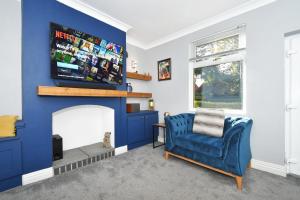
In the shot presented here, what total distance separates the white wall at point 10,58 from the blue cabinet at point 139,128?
78.4 inches

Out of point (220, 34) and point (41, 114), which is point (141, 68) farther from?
point (41, 114)

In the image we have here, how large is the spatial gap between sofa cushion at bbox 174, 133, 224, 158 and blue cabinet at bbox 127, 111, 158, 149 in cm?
112

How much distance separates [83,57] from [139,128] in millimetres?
1988

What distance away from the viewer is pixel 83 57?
241 centimetres

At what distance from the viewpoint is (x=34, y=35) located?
2.02 m

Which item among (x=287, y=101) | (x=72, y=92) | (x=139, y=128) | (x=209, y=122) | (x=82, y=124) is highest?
(x=72, y=92)

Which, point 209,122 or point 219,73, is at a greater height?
point 219,73

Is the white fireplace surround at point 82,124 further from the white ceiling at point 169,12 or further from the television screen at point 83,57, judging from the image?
the white ceiling at point 169,12

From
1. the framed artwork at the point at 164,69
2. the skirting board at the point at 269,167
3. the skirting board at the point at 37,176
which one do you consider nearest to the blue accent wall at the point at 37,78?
the skirting board at the point at 37,176

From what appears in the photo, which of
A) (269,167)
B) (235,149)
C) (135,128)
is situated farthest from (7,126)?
(269,167)

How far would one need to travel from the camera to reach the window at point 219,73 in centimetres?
270

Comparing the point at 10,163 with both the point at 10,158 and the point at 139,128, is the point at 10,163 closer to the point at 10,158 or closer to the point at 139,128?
the point at 10,158

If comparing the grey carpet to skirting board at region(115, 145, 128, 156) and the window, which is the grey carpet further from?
the window

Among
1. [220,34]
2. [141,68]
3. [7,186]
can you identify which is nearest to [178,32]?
[220,34]
